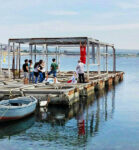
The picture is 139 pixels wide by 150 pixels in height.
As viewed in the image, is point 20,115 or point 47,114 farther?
point 47,114

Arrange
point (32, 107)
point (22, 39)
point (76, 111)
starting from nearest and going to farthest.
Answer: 1. point (32, 107)
2. point (76, 111)
3. point (22, 39)

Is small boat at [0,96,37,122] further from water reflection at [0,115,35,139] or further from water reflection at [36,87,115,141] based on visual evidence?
water reflection at [36,87,115,141]

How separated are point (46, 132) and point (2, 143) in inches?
91.5

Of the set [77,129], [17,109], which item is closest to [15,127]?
[17,109]

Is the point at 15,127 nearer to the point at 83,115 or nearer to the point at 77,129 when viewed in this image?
Result: the point at 77,129

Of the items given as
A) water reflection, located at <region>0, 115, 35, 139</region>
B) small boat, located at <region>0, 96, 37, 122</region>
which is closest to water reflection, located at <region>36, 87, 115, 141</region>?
water reflection, located at <region>0, 115, 35, 139</region>

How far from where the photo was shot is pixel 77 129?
15.3 meters

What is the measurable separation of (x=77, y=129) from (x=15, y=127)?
2801 mm

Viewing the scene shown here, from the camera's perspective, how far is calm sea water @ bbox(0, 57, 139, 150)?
41.5ft

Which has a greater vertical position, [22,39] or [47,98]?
[22,39]

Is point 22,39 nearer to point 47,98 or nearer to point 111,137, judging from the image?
point 47,98

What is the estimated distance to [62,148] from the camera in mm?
12234

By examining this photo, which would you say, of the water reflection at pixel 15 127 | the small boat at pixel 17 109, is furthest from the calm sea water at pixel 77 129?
the small boat at pixel 17 109

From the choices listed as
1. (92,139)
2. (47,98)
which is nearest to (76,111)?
(47,98)
